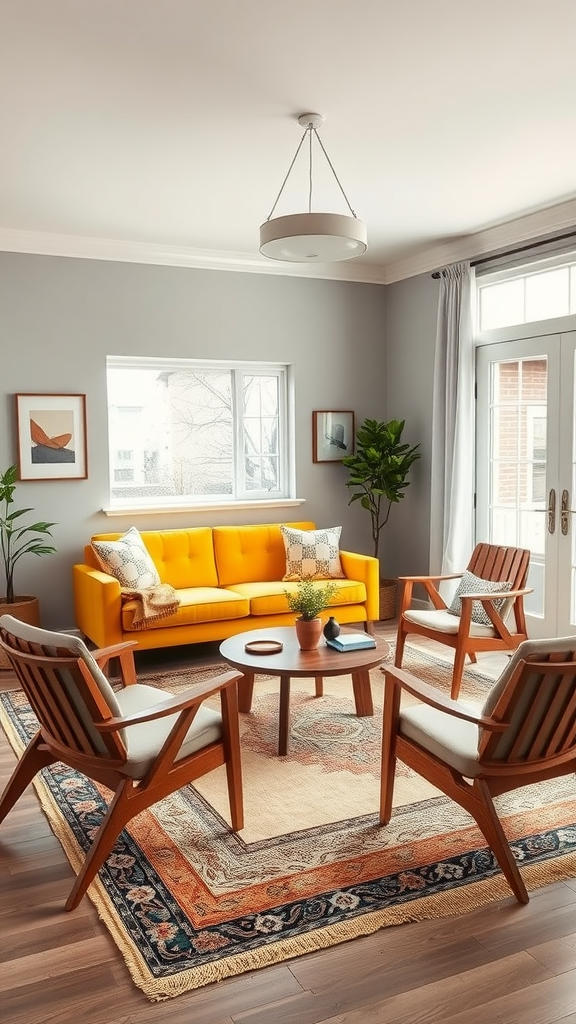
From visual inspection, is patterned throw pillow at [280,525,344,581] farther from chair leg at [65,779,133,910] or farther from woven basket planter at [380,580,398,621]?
chair leg at [65,779,133,910]

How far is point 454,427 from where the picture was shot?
589cm

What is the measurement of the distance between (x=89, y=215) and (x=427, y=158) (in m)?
2.15

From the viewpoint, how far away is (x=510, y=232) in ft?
17.7

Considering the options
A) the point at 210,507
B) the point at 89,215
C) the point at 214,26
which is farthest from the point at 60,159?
the point at 210,507

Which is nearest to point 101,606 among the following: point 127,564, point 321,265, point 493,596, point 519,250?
point 127,564

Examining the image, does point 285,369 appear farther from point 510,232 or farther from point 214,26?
point 214,26

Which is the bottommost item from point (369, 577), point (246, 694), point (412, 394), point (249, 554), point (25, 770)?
point (246, 694)

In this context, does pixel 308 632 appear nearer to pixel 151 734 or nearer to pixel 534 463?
pixel 151 734

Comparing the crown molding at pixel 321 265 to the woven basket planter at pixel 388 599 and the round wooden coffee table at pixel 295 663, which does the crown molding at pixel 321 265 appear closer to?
the woven basket planter at pixel 388 599

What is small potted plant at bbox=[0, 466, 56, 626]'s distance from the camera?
5105 mm

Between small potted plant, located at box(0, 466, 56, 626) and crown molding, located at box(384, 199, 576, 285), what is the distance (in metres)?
3.40

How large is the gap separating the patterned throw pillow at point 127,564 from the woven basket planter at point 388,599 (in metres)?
1.93

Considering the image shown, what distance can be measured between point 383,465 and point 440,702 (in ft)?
12.5

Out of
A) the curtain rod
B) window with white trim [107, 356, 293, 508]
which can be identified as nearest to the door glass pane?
the curtain rod
